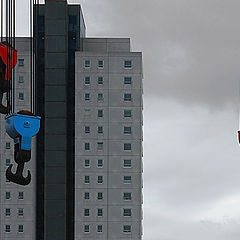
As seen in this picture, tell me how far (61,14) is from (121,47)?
11910mm

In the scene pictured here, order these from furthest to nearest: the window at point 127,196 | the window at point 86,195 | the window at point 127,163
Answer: the window at point 127,163
the window at point 127,196
the window at point 86,195

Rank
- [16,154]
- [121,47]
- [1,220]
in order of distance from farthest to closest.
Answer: [121,47] < [1,220] < [16,154]

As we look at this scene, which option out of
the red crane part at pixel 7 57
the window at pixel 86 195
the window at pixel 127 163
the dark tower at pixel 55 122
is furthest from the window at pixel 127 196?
the red crane part at pixel 7 57

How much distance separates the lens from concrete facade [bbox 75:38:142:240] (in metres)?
107

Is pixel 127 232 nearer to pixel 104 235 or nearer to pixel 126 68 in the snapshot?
Answer: pixel 104 235

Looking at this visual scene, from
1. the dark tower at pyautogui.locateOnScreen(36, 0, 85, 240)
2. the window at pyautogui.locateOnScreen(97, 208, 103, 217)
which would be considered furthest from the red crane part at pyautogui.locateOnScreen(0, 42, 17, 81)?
the window at pyautogui.locateOnScreen(97, 208, 103, 217)

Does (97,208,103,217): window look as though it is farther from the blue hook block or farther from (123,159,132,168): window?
the blue hook block

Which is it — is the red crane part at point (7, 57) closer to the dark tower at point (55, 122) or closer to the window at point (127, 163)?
the dark tower at point (55, 122)

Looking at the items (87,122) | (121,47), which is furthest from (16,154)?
(121,47)

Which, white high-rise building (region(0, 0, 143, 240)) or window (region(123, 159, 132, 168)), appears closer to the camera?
white high-rise building (region(0, 0, 143, 240))

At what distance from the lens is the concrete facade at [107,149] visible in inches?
4227

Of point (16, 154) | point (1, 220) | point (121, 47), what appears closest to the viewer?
point (16, 154)

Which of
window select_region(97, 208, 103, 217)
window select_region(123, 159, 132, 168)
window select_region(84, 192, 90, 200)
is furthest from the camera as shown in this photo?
window select_region(123, 159, 132, 168)

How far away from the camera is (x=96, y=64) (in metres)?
109
